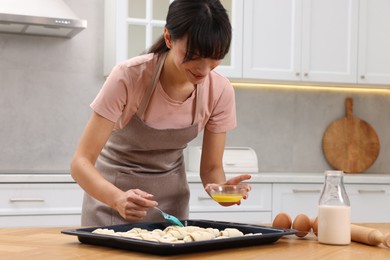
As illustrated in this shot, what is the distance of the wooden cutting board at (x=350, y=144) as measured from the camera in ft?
15.5

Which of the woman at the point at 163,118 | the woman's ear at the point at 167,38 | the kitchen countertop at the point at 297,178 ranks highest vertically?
the woman's ear at the point at 167,38

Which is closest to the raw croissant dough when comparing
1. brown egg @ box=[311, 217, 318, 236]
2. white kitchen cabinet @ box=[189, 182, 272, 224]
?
brown egg @ box=[311, 217, 318, 236]

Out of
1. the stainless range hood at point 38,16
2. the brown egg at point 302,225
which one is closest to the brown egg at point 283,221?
the brown egg at point 302,225

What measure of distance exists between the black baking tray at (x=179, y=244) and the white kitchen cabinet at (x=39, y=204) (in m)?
1.78

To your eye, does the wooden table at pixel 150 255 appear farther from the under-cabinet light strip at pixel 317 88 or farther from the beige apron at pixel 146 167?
the under-cabinet light strip at pixel 317 88

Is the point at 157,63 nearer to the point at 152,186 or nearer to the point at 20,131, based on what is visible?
the point at 152,186

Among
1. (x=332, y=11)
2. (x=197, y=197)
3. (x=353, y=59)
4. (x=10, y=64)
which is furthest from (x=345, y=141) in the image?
(x=10, y=64)

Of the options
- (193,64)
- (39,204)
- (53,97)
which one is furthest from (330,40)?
(193,64)

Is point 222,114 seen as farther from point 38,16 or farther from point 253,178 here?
point 38,16

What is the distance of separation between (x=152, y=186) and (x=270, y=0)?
216 centimetres

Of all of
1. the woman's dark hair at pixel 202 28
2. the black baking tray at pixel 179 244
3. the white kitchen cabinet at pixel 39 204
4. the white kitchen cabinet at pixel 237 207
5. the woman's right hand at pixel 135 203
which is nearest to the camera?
the black baking tray at pixel 179 244

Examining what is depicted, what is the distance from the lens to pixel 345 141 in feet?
15.6

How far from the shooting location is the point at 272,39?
4262 mm

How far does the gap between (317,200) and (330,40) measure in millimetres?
1026
